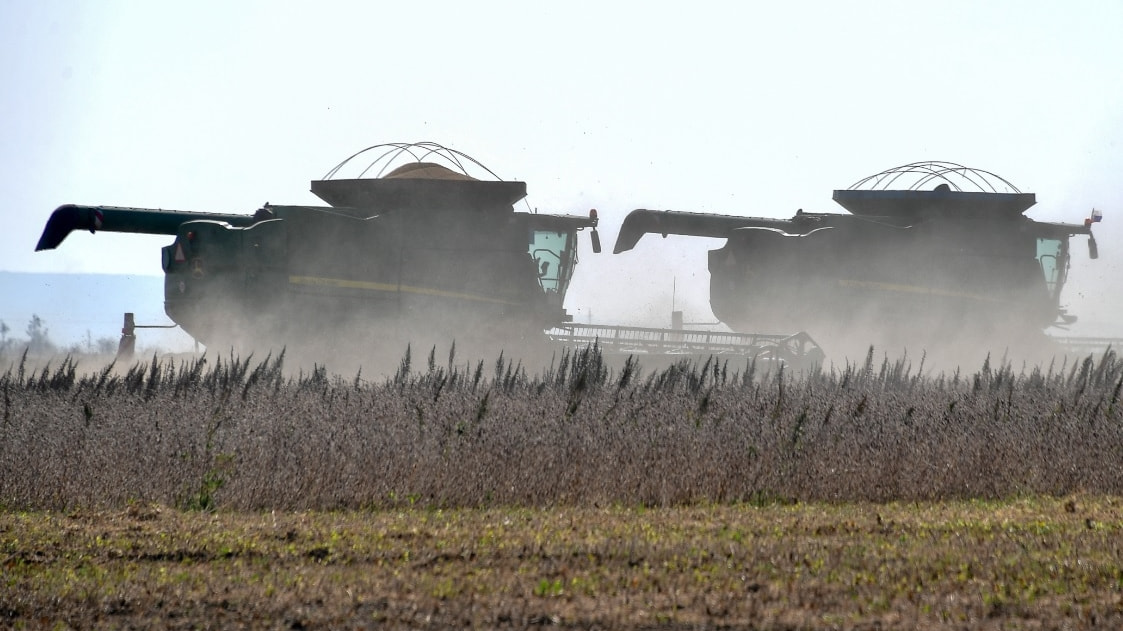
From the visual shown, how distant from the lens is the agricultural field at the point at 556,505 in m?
5.20

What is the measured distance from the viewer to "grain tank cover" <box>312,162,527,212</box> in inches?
770

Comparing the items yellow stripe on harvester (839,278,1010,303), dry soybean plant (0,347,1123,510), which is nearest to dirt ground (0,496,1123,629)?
dry soybean plant (0,347,1123,510)

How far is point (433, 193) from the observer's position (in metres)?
19.6

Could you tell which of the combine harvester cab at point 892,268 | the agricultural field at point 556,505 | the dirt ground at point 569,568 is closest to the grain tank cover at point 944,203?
the combine harvester cab at point 892,268

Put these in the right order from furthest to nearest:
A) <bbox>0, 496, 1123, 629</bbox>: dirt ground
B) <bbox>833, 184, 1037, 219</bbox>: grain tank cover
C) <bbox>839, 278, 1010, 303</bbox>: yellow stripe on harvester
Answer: <bbox>833, 184, 1037, 219</bbox>: grain tank cover, <bbox>839, 278, 1010, 303</bbox>: yellow stripe on harvester, <bbox>0, 496, 1123, 629</bbox>: dirt ground

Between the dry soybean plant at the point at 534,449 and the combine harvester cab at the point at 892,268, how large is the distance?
1153 cm

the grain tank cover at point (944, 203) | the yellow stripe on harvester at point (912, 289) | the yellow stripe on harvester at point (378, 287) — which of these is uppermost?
the grain tank cover at point (944, 203)

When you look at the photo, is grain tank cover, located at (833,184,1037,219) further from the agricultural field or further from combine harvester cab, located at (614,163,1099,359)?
the agricultural field

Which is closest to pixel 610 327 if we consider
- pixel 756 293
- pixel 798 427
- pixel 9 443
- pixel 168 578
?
pixel 756 293

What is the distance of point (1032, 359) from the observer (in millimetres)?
23359

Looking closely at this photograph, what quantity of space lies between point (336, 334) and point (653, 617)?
574 inches

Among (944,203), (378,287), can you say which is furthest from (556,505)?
(944,203)

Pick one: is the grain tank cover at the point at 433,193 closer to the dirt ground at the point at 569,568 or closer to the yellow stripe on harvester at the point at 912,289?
the yellow stripe on harvester at the point at 912,289

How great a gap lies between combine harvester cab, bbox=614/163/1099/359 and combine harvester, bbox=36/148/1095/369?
0.03 metres
